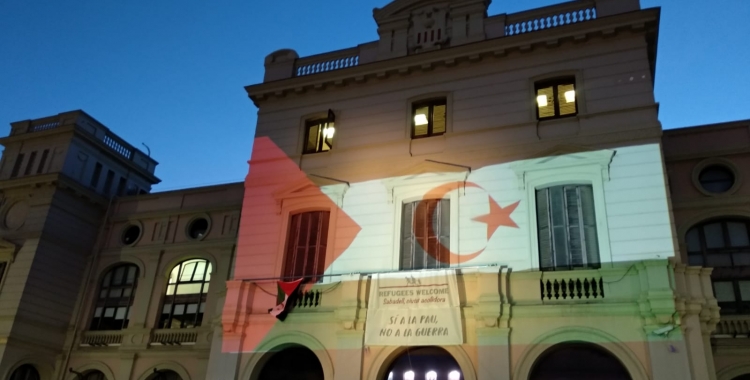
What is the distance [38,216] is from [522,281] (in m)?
→ 18.7

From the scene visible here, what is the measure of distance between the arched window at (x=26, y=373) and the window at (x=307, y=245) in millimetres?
11861

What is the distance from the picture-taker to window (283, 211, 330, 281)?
16672mm

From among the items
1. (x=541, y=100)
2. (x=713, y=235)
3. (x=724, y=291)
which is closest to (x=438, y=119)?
(x=541, y=100)

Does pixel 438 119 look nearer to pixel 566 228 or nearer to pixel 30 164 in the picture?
pixel 566 228

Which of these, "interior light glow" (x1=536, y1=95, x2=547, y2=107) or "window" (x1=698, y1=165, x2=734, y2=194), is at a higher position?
"interior light glow" (x1=536, y1=95, x2=547, y2=107)

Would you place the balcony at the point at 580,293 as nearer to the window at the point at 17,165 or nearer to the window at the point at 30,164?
the window at the point at 30,164

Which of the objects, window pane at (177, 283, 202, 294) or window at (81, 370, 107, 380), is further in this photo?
window pane at (177, 283, 202, 294)

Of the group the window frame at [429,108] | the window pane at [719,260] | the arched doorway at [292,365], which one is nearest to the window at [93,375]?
the arched doorway at [292,365]

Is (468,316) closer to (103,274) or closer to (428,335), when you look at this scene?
(428,335)

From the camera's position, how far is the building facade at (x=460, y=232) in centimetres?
1341

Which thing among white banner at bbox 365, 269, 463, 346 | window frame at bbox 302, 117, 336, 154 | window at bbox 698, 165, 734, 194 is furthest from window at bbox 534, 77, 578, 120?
window frame at bbox 302, 117, 336, 154

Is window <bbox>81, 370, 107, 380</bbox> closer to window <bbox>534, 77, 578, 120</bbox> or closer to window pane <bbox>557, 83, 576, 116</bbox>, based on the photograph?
window <bbox>534, 77, 578, 120</bbox>

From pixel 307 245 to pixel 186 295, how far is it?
24.8 ft

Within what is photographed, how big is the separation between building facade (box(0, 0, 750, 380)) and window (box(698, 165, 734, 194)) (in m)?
0.06
